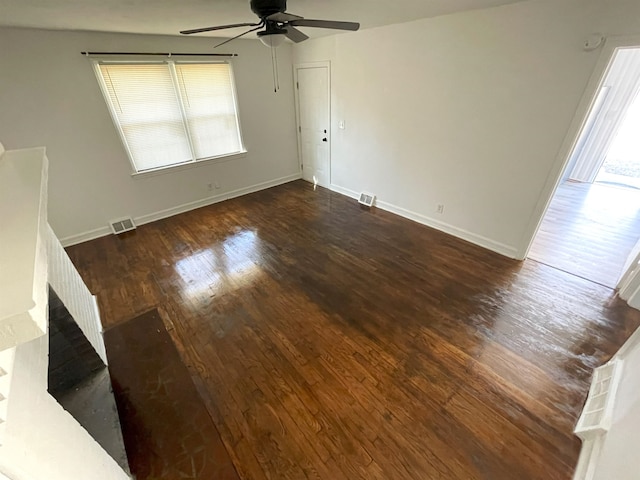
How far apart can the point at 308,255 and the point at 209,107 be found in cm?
292

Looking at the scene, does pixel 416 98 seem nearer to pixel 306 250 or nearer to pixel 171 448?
pixel 306 250

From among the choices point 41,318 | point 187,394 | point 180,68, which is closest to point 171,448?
point 187,394

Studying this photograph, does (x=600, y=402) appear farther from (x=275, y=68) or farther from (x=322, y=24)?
(x=275, y=68)

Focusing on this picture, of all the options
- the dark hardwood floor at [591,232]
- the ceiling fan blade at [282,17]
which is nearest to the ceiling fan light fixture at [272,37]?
the ceiling fan blade at [282,17]

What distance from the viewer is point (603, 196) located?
4.66 metres

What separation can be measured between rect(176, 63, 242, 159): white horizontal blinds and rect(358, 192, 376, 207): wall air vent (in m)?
2.35

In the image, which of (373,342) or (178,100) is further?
(178,100)

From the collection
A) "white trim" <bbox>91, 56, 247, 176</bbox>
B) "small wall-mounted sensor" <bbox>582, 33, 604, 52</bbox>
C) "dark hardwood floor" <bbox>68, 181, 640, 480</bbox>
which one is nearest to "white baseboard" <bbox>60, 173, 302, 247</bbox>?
"dark hardwood floor" <bbox>68, 181, 640, 480</bbox>

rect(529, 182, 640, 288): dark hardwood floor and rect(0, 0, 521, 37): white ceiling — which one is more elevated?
rect(0, 0, 521, 37): white ceiling

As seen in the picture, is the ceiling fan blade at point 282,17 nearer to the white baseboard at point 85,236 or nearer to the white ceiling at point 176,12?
the white ceiling at point 176,12

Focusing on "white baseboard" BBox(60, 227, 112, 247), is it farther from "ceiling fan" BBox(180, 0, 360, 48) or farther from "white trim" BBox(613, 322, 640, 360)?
"white trim" BBox(613, 322, 640, 360)

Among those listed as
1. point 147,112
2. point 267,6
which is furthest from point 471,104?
point 147,112

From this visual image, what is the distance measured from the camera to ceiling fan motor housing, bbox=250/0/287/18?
1.87m

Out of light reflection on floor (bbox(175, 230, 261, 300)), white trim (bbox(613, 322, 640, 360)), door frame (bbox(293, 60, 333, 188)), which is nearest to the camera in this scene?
white trim (bbox(613, 322, 640, 360))
